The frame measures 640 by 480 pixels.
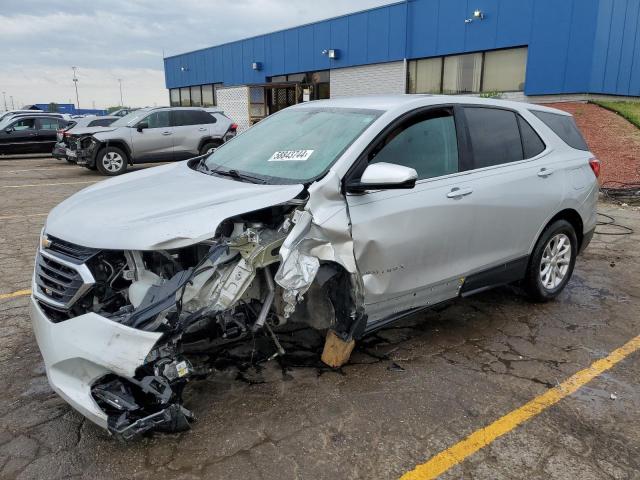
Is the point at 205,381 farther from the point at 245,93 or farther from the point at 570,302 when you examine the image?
the point at 245,93

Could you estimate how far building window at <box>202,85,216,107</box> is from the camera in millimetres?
36625

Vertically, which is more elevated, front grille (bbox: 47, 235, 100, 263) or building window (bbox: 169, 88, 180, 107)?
building window (bbox: 169, 88, 180, 107)

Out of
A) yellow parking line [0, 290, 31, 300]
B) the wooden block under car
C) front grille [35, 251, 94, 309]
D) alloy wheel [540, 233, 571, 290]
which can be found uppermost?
front grille [35, 251, 94, 309]

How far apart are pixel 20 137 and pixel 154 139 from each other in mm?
8109

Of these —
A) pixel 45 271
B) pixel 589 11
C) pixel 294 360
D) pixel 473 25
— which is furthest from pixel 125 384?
pixel 473 25

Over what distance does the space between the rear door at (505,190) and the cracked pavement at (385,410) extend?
0.64 m

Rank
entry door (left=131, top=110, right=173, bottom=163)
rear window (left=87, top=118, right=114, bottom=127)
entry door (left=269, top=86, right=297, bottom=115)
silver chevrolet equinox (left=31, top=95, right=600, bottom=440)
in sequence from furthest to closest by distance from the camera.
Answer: entry door (left=269, top=86, right=297, bottom=115), rear window (left=87, top=118, right=114, bottom=127), entry door (left=131, top=110, right=173, bottom=163), silver chevrolet equinox (left=31, top=95, right=600, bottom=440)

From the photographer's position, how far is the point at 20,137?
1858 cm

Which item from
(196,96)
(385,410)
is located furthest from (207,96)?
(385,410)

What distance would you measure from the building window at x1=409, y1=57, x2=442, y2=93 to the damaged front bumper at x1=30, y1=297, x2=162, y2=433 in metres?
21.1

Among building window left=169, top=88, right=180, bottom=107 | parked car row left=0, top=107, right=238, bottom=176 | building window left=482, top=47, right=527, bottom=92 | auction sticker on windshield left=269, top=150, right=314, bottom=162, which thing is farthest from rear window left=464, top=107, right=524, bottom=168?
building window left=169, top=88, right=180, bottom=107

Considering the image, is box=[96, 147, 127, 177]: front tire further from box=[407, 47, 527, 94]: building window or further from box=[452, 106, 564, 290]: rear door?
box=[407, 47, 527, 94]: building window

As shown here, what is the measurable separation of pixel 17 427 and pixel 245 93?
63.2 feet

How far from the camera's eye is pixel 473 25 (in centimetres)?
1952
